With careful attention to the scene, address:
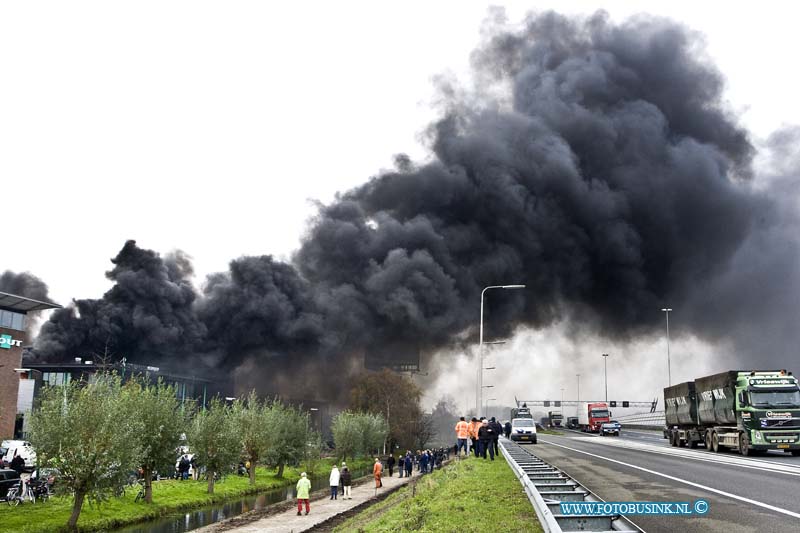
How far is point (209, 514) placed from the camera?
3328 cm

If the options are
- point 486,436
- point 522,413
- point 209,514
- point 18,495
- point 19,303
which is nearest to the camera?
point 486,436

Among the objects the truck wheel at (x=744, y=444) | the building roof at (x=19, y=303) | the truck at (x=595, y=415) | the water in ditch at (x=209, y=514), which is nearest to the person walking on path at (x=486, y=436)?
the truck wheel at (x=744, y=444)

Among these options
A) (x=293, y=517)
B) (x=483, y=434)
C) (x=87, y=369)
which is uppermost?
(x=87, y=369)

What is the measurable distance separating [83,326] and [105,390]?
53.0 metres

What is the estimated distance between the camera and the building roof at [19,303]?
69338mm

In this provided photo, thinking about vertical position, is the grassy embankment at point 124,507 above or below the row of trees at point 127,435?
below

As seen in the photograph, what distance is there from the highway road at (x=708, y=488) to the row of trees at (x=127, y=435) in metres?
18.1

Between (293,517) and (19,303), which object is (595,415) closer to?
(293,517)

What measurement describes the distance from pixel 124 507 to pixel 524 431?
25.4 m

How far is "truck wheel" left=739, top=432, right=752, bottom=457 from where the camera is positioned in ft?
93.8

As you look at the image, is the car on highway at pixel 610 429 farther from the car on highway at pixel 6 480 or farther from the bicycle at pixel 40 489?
the car on highway at pixel 6 480

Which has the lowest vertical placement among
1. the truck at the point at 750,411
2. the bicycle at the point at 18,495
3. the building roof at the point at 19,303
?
the bicycle at the point at 18,495

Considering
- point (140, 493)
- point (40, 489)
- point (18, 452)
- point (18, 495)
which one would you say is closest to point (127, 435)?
point (18, 495)

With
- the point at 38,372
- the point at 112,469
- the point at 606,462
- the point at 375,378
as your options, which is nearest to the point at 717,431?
the point at 606,462
